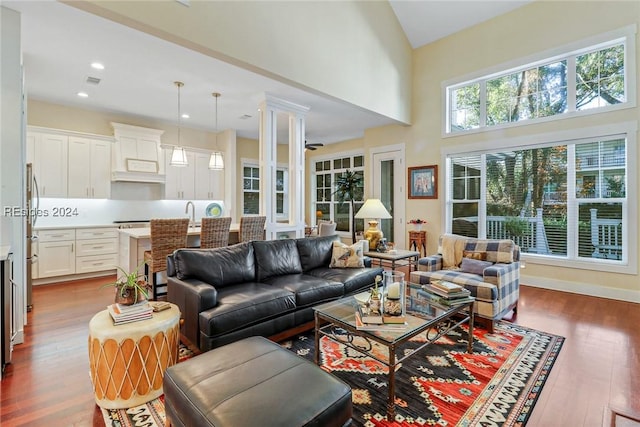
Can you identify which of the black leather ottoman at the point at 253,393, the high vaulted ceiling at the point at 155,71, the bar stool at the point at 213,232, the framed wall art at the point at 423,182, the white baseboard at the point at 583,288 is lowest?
the white baseboard at the point at 583,288

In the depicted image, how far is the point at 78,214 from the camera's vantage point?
5711 millimetres

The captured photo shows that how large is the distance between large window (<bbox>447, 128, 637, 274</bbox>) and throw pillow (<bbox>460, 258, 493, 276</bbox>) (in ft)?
6.54

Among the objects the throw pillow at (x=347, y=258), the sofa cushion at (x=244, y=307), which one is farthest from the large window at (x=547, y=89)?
the sofa cushion at (x=244, y=307)

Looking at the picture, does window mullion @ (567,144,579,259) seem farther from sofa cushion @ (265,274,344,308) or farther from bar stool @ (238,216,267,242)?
bar stool @ (238,216,267,242)

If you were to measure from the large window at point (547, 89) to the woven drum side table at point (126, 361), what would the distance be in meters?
5.67

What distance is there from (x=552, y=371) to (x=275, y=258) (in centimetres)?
263

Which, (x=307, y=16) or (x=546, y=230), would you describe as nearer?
(x=307, y=16)

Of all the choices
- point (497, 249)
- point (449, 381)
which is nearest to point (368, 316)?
point (449, 381)

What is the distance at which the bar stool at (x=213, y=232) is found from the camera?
13.3 feet

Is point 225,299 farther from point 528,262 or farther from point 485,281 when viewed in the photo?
point 528,262

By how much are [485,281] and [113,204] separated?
653 cm

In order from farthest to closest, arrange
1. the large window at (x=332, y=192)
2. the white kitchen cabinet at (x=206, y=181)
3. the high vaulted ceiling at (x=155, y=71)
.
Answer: the large window at (x=332, y=192) < the white kitchen cabinet at (x=206, y=181) < the high vaulted ceiling at (x=155, y=71)

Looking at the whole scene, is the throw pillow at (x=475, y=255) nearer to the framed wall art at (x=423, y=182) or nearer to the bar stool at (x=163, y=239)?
the framed wall art at (x=423, y=182)

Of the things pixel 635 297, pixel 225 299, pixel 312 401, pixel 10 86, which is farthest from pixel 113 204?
pixel 635 297
